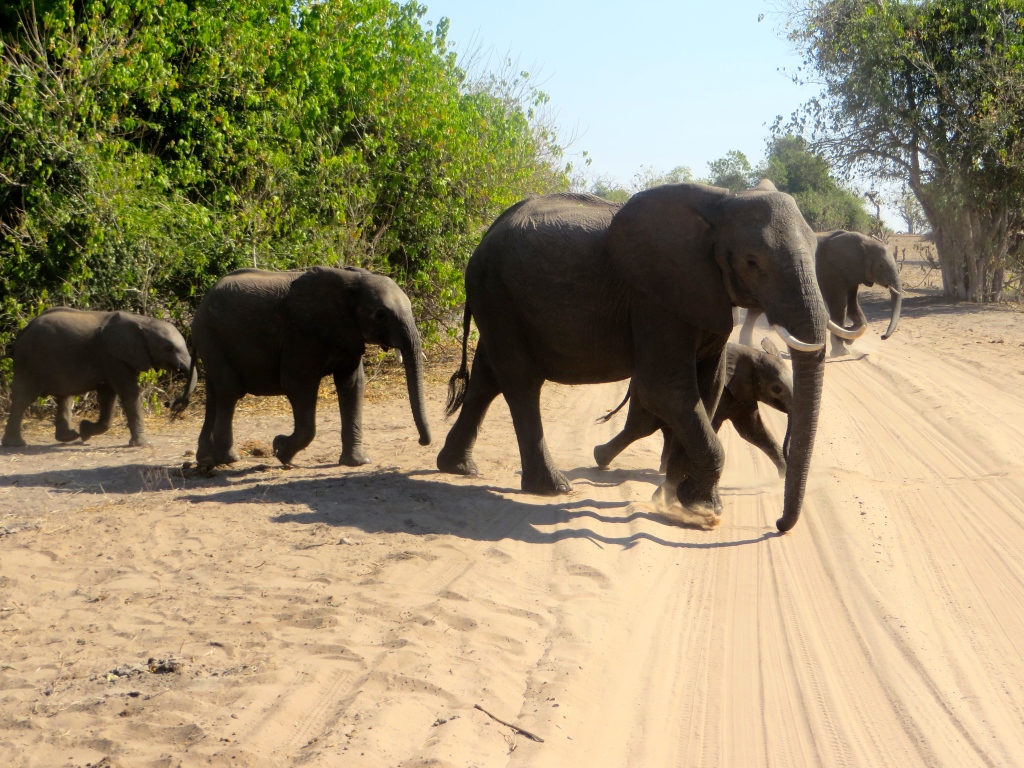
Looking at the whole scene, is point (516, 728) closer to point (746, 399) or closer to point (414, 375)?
point (414, 375)

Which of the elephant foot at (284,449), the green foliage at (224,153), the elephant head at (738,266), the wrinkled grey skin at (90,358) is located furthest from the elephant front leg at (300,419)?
the green foliage at (224,153)

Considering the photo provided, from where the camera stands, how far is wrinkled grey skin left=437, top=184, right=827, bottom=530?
20.7 ft

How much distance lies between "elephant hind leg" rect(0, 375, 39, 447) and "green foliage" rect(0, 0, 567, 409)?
3.47ft

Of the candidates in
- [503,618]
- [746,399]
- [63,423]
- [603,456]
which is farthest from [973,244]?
[503,618]

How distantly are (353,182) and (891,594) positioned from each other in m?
9.96

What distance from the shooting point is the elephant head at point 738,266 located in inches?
243

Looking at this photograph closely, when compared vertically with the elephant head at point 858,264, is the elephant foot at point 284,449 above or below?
below

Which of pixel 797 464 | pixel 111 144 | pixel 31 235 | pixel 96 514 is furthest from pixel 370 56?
pixel 797 464

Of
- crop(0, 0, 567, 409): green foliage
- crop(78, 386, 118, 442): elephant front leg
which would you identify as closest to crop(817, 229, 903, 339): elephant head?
crop(0, 0, 567, 409): green foliage

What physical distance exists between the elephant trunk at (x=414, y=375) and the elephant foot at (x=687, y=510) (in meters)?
1.80

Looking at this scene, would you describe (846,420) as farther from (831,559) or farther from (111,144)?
(111,144)

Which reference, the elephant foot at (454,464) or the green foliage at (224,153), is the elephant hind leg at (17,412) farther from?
the elephant foot at (454,464)

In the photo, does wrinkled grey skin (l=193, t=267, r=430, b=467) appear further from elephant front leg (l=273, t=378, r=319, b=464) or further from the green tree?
the green tree

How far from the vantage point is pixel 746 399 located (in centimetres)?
855
